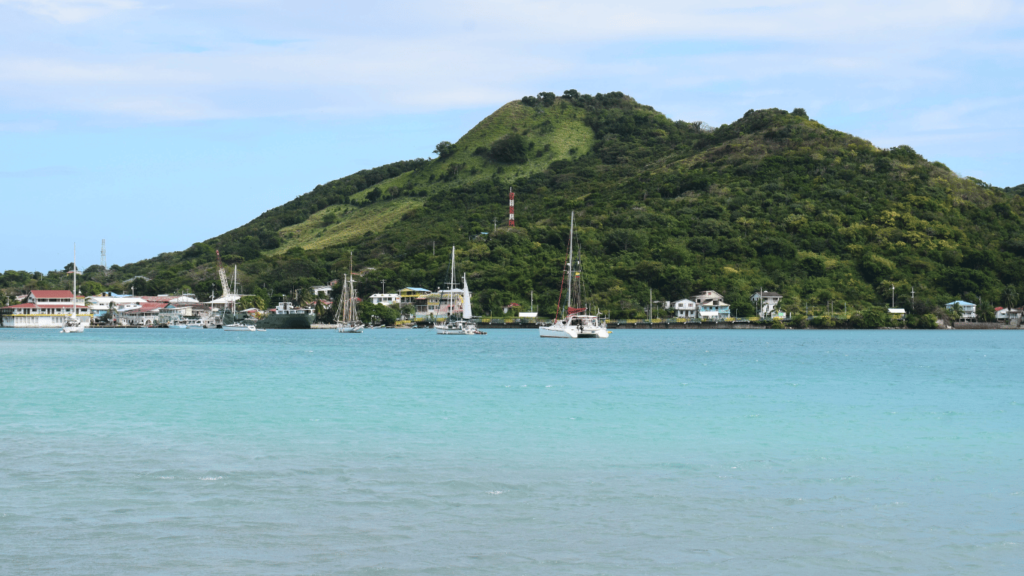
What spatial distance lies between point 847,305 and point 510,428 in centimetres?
9316

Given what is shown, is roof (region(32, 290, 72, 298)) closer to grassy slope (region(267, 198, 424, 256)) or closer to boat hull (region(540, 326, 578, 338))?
grassy slope (region(267, 198, 424, 256))

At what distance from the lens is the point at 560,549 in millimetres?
8641

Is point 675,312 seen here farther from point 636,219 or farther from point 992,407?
point 992,407

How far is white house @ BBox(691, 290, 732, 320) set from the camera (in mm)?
108000

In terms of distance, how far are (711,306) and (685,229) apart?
58.6 feet

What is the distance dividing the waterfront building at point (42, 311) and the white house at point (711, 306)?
8354 centimetres

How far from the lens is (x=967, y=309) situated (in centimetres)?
10525

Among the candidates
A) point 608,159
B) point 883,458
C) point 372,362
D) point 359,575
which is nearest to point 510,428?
point 883,458

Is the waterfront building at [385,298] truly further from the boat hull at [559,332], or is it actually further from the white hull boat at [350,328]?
the boat hull at [559,332]

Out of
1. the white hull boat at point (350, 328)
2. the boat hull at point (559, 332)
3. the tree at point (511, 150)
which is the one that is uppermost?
the tree at point (511, 150)

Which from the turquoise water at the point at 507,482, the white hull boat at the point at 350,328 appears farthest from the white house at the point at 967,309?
the turquoise water at the point at 507,482

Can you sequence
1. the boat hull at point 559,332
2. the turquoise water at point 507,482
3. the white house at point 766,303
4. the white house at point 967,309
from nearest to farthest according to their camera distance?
1. the turquoise water at point 507,482
2. the boat hull at point 559,332
3. the white house at point 967,309
4. the white house at point 766,303

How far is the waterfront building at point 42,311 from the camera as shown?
12325cm

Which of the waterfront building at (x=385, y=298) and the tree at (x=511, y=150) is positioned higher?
the tree at (x=511, y=150)
